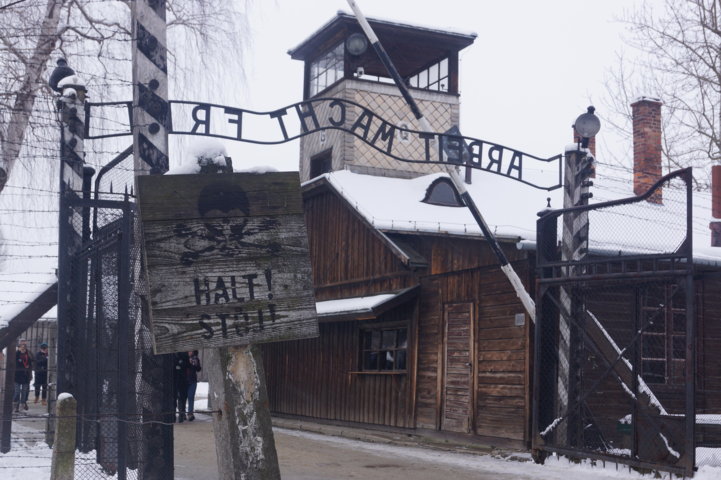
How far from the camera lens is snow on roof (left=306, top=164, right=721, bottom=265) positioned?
1509 centimetres

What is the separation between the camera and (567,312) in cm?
1217

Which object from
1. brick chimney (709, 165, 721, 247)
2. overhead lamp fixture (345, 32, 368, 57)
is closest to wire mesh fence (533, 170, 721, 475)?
brick chimney (709, 165, 721, 247)

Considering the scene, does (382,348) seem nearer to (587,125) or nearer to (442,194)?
(442,194)

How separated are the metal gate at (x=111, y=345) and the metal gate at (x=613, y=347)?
219 inches

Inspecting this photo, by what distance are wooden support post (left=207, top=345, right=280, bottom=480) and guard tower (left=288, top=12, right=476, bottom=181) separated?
1853 centimetres

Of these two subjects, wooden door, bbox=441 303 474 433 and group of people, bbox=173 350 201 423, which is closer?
wooden door, bbox=441 303 474 433

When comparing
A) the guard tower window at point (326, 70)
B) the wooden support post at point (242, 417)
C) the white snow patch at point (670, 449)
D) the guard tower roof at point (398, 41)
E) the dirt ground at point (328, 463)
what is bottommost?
the dirt ground at point (328, 463)

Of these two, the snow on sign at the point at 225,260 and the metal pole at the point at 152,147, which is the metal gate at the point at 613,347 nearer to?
the metal pole at the point at 152,147

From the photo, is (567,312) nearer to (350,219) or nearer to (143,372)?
(143,372)

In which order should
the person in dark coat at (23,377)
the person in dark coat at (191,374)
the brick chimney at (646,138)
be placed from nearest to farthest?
the person in dark coat at (191,374)
the person in dark coat at (23,377)
the brick chimney at (646,138)

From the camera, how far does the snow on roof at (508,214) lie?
1509 centimetres

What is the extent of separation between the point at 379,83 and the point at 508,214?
7.40m

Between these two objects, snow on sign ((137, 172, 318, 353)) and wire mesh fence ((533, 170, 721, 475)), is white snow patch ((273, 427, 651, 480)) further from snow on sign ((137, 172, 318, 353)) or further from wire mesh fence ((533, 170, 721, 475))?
snow on sign ((137, 172, 318, 353))

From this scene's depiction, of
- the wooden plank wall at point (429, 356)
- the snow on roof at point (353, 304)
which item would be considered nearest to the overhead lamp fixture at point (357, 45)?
the snow on roof at point (353, 304)
